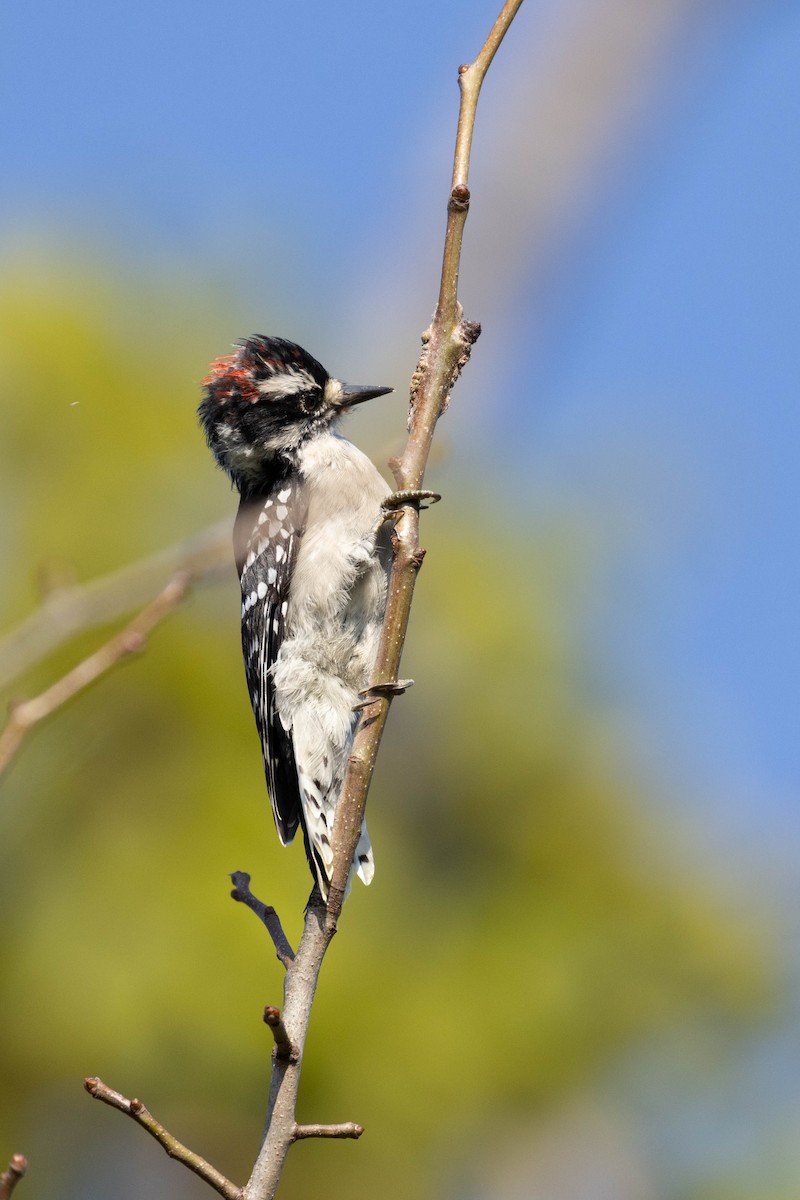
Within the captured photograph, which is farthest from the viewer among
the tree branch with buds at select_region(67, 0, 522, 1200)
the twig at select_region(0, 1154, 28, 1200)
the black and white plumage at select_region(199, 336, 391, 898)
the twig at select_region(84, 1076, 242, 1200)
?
the black and white plumage at select_region(199, 336, 391, 898)

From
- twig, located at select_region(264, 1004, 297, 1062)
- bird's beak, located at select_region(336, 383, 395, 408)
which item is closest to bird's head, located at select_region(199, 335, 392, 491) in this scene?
bird's beak, located at select_region(336, 383, 395, 408)

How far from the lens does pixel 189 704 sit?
1037cm

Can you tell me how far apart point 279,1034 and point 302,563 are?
2601 mm

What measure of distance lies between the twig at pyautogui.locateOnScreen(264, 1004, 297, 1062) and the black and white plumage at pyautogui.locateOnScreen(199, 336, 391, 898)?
1585mm

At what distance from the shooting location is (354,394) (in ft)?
16.8

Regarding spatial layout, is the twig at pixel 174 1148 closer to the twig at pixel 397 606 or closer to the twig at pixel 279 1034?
the twig at pixel 397 606

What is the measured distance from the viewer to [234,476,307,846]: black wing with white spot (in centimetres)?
475

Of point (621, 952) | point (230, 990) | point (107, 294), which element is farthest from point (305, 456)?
point (107, 294)

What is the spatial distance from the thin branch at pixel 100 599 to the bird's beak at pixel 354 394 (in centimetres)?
218

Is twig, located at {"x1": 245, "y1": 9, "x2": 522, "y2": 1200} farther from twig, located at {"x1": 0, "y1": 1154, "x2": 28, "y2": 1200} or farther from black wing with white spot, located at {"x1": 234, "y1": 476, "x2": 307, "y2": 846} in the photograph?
black wing with white spot, located at {"x1": 234, "y1": 476, "x2": 307, "y2": 846}

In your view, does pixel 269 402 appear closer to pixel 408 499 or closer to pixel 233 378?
pixel 233 378

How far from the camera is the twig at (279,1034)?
2.26 metres

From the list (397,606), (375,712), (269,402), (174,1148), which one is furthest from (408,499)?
(269,402)

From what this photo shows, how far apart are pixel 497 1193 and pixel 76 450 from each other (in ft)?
20.8
